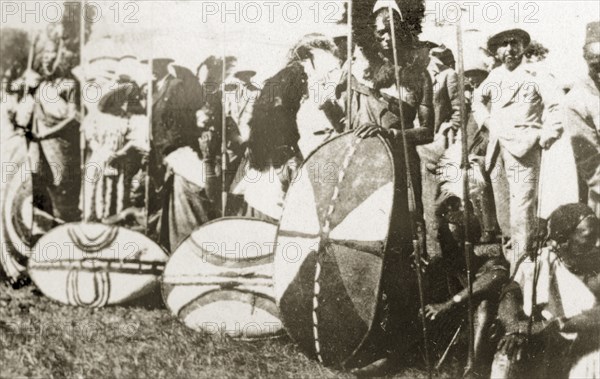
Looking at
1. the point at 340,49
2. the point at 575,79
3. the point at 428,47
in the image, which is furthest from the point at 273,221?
the point at 575,79

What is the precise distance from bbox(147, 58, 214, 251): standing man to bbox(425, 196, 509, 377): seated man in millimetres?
1629

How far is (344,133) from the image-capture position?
4.02 metres

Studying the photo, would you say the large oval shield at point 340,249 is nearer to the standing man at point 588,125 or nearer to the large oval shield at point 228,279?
the large oval shield at point 228,279

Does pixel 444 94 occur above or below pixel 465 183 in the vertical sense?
above

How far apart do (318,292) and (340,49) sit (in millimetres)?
1661

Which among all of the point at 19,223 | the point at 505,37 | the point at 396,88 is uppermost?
the point at 505,37

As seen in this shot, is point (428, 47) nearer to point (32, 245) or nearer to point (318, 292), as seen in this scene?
point (318, 292)

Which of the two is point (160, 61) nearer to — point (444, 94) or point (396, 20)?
point (396, 20)

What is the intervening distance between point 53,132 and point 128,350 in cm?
174

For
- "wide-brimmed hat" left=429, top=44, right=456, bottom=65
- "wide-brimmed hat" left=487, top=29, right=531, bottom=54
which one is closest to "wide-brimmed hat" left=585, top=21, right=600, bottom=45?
"wide-brimmed hat" left=487, top=29, right=531, bottom=54

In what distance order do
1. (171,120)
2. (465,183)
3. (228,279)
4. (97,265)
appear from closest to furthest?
(465,183), (228,279), (171,120), (97,265)

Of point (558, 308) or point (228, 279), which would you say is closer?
point (558, 308)

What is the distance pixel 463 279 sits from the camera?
402cm

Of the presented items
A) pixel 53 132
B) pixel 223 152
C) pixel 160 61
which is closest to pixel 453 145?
pixel 223 152
